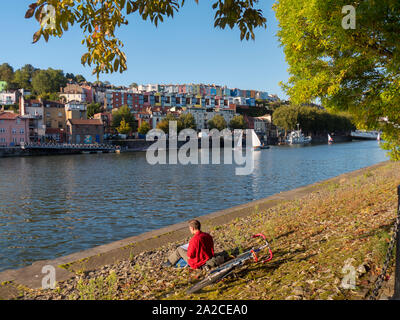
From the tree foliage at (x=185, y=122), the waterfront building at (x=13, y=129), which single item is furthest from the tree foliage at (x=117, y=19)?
the tree foliage at (x=185, y=122)

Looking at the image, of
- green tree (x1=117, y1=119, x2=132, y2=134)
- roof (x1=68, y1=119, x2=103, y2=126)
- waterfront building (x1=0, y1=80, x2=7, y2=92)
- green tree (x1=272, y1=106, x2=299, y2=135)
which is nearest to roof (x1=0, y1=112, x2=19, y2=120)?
roof (x1=68, y1=119, x2=103, y2=126)

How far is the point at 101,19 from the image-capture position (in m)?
5.33

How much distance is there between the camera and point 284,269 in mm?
7008

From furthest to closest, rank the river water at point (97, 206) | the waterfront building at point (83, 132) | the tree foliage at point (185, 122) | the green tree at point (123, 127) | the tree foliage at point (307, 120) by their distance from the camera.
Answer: the tree foliage at point (307, 120) → the tree foliage at point (185, 122) → the green tree at point (123, 127) → the waterfront building at point (83, 132) → the river water at point (97, 206)

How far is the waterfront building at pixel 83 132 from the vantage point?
324ft

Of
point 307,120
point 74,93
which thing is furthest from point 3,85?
point 307,120

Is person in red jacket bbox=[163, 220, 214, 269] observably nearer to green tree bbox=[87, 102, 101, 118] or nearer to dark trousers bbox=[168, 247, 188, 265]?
dark trousers bbox=[168, 247, 188, 265]

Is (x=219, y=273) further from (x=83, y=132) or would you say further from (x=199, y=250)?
(x=83, y=132)

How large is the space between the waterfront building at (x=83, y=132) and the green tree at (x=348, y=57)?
95.6 metres

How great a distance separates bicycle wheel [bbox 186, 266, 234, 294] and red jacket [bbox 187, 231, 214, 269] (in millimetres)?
825

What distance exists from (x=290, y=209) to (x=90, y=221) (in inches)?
376

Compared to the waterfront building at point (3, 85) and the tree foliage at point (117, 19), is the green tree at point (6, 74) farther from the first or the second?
the tree foliage at point (117, 19)

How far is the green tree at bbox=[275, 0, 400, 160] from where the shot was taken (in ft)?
22.8
